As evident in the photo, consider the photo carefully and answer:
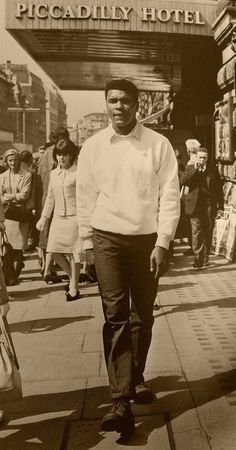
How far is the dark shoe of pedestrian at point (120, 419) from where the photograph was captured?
3443 mm

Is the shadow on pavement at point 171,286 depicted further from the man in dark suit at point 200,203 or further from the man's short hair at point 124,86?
the man's short hair at point 124,86

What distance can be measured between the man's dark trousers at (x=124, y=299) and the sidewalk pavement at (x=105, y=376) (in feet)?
0.85

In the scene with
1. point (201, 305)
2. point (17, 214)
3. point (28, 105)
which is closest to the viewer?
point (201, 305)

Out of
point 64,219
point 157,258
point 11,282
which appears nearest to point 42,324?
point 64,219

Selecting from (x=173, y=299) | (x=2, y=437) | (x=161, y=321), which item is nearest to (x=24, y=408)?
(x=2, y=437)

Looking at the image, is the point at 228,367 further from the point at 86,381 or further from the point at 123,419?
the point at 123,419

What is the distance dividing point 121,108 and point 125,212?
1.78 feet

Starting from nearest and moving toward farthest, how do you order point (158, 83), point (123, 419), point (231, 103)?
1. point (123, 419)
2. point (231, 103)
3. point (158, 83)

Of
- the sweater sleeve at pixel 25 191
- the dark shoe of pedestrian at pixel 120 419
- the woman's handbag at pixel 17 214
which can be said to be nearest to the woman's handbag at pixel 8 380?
the dark shoe of pedestrian at pixel 120 419

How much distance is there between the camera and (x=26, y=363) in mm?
4801

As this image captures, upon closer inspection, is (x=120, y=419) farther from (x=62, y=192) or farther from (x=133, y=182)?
(x=62, y=192)

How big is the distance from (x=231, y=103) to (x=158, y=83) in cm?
1027

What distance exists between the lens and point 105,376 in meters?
4.45

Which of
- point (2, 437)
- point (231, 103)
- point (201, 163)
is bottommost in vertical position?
point (2, 437)
